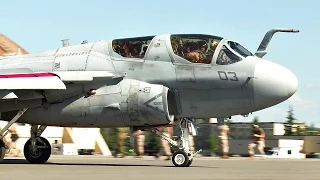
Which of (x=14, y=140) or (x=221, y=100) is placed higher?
(x=221, y=100)

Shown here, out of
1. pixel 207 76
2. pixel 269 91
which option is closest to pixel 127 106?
pixel 207 76

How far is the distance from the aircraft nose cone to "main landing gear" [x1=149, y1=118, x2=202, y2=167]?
219cm

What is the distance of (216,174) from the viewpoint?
1611 centimetres

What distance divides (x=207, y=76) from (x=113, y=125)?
2999 millimetres

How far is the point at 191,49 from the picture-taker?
64.2ft

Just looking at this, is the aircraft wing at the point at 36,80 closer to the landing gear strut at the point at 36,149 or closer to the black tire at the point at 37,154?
the landing gear strut at the point at 36,149

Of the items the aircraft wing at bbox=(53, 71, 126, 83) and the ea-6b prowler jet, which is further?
the aircraft wing at bbox=(53, 71, 126, 83)

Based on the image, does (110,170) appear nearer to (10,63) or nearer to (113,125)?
(113,125)

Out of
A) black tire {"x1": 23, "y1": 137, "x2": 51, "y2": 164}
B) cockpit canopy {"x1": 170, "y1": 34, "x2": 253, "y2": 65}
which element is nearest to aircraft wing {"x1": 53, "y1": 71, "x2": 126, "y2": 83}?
cockpit canopy {"x1": 170, "y1": 34, "x2": 253, "y2": 65}

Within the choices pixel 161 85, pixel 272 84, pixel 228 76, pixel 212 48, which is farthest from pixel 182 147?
pixel 272 84

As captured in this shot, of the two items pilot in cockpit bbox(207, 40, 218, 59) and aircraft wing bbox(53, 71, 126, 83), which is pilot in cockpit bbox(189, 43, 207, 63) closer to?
pilot in cockpit bbox(207, 40, 218, 59)

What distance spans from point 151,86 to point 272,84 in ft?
10.6

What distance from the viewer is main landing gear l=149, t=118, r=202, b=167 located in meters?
19.5

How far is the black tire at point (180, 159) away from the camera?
19422mm
